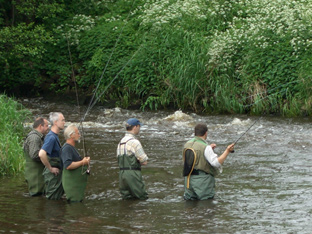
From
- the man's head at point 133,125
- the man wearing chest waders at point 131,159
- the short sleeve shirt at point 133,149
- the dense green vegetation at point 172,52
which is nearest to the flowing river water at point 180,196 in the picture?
the man wearing chest waders at point 131,159

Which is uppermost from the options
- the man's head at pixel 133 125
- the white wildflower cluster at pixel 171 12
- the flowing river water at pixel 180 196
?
the white wildflower cluster at pixel 171 12

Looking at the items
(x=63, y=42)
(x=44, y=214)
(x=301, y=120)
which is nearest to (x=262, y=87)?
(x=301, y=120)

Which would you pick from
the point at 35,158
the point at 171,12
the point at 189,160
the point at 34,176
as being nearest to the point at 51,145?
the point at 35,158

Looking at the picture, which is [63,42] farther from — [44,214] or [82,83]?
[44,214]

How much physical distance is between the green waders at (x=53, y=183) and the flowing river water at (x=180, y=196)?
145 millimetres

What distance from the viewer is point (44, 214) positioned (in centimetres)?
749

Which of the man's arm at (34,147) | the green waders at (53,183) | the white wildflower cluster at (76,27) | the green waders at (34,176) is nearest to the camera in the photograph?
the green waders at (53,183)

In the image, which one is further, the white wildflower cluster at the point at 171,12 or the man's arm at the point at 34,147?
the white wildflower cluster at the point at 171,12

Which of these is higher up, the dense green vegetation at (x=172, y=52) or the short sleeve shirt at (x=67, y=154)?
the dense green vegetation at (x=172, y=52)

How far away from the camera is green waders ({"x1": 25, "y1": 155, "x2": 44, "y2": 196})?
8.33 meters

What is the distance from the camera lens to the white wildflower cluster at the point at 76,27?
894 inches

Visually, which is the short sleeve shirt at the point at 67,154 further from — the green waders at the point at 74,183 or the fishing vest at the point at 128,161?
the fishing vest at the point at 128,161

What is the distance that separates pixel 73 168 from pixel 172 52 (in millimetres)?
12849

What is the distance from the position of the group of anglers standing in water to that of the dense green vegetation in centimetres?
808
